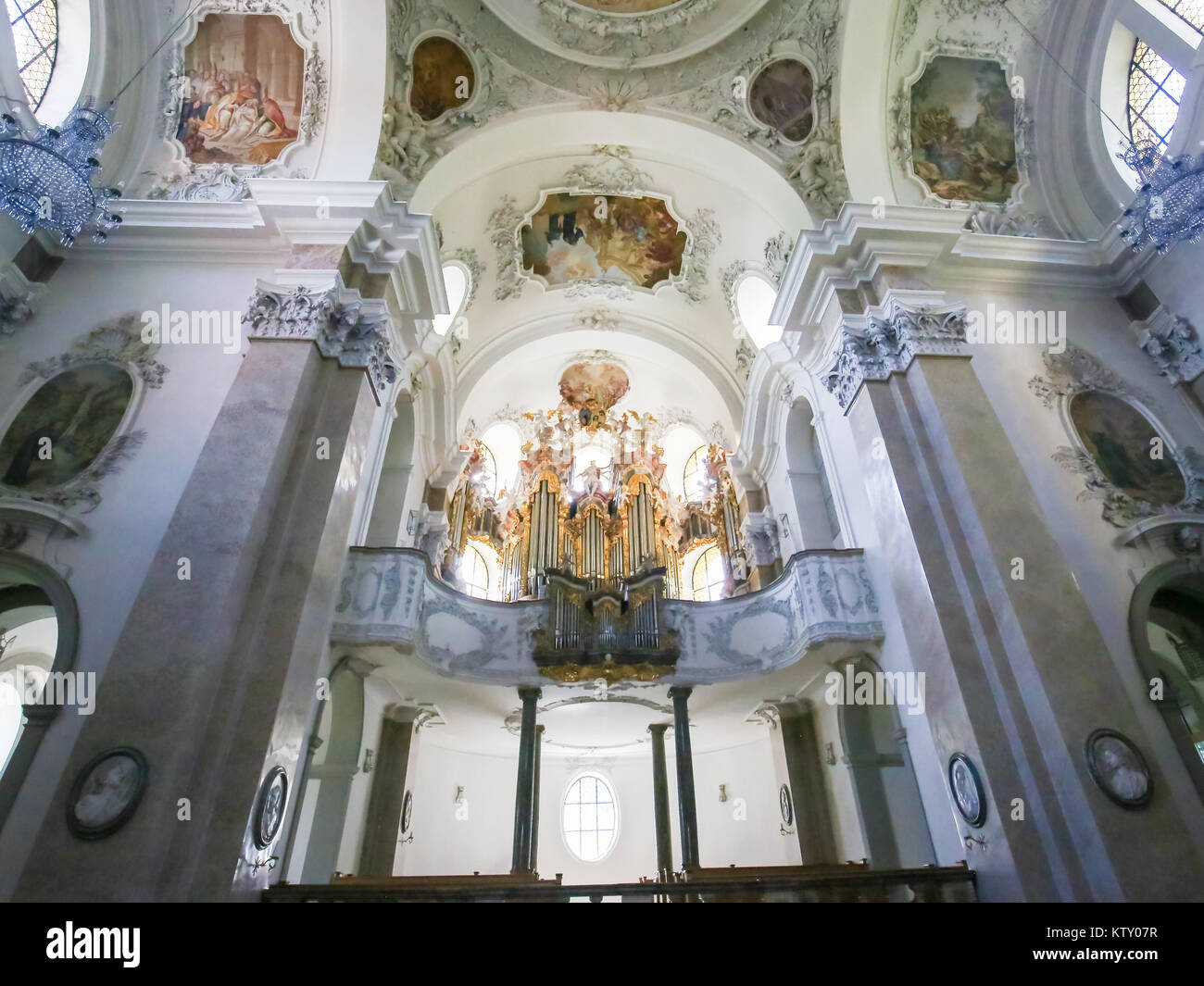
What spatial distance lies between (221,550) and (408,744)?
595 centimetres

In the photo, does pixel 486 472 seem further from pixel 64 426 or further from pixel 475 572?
pixel 64 426

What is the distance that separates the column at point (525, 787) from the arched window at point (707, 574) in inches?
276

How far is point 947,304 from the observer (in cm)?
845

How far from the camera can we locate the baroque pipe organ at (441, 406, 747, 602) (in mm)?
13938

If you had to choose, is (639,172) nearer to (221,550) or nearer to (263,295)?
(263,295)

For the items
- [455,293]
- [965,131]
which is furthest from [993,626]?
[455,293]

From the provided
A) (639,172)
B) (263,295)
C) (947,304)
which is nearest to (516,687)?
A: (263,295)

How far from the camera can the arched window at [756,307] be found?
12508mm

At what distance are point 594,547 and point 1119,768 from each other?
32.0ft

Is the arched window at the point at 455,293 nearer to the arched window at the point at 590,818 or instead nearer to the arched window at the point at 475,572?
the arched window at the point at 475,572

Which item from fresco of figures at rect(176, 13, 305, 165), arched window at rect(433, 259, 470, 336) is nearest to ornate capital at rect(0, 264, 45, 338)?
fresco of figures at rect(176, 13, 305, 165)

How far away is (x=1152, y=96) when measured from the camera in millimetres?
9141

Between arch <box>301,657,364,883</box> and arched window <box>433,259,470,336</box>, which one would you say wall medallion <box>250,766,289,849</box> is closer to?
arch <box>301,657,364,883</box>

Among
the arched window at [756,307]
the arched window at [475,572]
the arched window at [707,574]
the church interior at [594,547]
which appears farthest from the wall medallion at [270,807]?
the arched window at [707,574]
